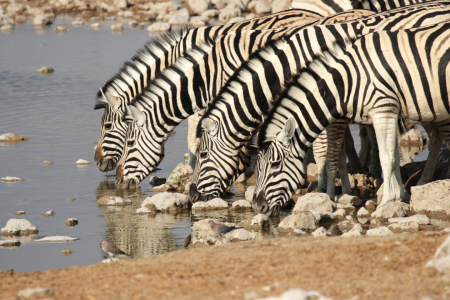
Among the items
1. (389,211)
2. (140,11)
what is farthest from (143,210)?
(140,11)

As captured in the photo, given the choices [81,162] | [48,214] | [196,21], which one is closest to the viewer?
[48,214]

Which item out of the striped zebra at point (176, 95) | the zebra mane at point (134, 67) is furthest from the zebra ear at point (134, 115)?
the zebra mane at point (134, 67)

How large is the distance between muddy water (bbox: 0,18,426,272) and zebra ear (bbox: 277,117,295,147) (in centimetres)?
99

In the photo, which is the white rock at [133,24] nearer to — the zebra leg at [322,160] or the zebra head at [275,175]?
the zebra leg at [322,160]

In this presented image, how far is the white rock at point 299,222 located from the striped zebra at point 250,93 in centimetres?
155

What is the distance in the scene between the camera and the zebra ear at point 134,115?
9648mm

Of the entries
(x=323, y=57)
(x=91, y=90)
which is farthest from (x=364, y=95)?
(x=91, y=90)

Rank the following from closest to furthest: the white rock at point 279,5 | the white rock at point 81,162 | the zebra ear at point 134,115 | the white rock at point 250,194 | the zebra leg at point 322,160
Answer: the white rock at point 250,194 < the zebra leg at point 322,160 < the zebra ear at point 134,115 < the white rock at point 81,162 < the white rock at point 279,5

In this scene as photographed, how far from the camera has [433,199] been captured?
7.77 meters

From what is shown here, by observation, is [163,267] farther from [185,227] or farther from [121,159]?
[121,159]

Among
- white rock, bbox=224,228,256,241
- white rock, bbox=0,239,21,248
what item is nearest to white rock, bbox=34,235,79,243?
white rock, bbox=0,239,21,248

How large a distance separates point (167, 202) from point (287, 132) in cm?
190

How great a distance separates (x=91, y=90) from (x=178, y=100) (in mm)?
8216

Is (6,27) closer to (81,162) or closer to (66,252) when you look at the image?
(81,162)
